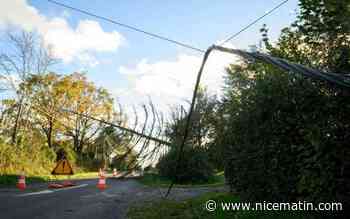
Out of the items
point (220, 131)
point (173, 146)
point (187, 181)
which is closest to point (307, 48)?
point (220, 131)

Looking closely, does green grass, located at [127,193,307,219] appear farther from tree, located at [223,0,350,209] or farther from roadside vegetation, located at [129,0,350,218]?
tree, located at [223,0,350,209]

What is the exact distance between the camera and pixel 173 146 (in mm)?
4984

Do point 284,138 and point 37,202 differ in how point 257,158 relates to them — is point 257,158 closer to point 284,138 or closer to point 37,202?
point 284,138

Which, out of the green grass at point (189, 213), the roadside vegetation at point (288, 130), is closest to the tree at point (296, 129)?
the roadside vegetation at point (288, 130)

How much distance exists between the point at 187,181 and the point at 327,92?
16.5m

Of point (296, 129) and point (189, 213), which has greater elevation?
point (296, 129)

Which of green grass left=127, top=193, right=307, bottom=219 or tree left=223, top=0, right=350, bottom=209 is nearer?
tree left=223, top=0, right=350, bottom=209

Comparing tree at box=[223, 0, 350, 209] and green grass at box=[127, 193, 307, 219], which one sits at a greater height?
tree at box=[223, 0, 350, 209]

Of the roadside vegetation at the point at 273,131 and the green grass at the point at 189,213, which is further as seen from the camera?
the green grass at the point at 189,213

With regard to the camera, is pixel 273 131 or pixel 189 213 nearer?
pixel 273 131

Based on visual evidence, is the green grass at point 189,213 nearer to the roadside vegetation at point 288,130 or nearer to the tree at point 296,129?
the roadside vegetation at point 288,130

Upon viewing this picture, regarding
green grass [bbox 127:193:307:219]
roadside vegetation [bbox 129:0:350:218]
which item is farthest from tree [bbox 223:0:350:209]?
green grass [bbox 127:193:307:219]

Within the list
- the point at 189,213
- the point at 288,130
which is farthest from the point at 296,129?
the point at 189,213

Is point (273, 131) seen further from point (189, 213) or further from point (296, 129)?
point (189, 213)
